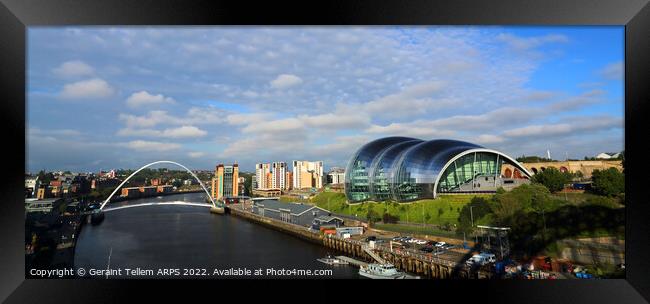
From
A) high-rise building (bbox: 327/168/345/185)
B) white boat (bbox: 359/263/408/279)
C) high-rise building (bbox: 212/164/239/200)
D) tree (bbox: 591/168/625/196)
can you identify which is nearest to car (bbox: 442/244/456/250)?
white boat (bbox: 359/263/408/279)

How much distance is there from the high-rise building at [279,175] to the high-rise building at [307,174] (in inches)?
12.6

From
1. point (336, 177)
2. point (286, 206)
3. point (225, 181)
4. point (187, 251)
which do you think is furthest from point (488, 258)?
point (225, 181)

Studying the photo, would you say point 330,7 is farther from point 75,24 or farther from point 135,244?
point 135,244

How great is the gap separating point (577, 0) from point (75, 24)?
3.54 m

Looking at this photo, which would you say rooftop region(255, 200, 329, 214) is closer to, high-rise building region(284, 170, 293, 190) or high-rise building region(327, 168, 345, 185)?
high-rise building region(284, 170, 293, 190)

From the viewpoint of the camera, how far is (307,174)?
798 centimetres

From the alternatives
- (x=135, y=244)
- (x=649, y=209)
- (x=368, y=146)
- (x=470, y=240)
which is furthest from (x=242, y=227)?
(x=649, y=209)

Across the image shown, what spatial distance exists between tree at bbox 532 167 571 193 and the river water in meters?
3.96

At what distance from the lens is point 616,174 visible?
5.52 meters

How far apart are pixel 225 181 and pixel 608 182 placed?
7.90 metres

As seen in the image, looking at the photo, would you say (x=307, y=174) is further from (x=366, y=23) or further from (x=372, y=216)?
(x=366, y=23)

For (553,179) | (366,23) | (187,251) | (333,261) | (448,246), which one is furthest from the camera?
(553,179)

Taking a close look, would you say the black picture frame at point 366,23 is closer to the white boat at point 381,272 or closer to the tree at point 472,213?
the white boat at point 381,272

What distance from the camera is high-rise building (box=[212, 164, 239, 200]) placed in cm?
947
